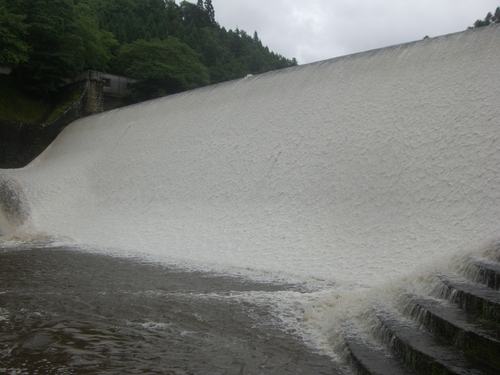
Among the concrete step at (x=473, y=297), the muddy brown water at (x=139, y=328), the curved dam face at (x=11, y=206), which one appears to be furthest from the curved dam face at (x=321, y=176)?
the concrete step at (x=473, y=297)

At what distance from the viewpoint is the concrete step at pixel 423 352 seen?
8.52ft

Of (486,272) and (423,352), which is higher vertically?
(486,272)

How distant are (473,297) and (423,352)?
64cm

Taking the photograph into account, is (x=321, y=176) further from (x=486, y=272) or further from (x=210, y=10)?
(x=210, y=10)

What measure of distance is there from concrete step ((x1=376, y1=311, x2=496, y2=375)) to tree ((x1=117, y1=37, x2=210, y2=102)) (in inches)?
729

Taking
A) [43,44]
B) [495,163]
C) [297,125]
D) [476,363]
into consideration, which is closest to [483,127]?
[495,163]

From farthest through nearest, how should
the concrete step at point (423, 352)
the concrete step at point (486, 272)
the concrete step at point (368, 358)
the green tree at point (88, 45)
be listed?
the green tree at point (88, 45) → the concrete step at point (486, 272) → the concrete step at point (368, 358) → the concrete step at point (423, 352)

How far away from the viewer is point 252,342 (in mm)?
3666

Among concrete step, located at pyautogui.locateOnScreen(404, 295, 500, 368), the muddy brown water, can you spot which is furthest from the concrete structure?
concrete step, located at pyautogui.locateOnScreen(404, 295, 500, 368)

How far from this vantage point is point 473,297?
10.4 feet

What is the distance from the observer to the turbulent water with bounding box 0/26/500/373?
5.64 m

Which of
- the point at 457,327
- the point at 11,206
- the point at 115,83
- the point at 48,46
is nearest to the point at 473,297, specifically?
the point at 457,327

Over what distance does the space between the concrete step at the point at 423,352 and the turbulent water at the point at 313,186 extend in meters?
0.52

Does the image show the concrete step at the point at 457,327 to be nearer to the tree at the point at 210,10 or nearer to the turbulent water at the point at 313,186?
the turbulent water at the point at 313,186
